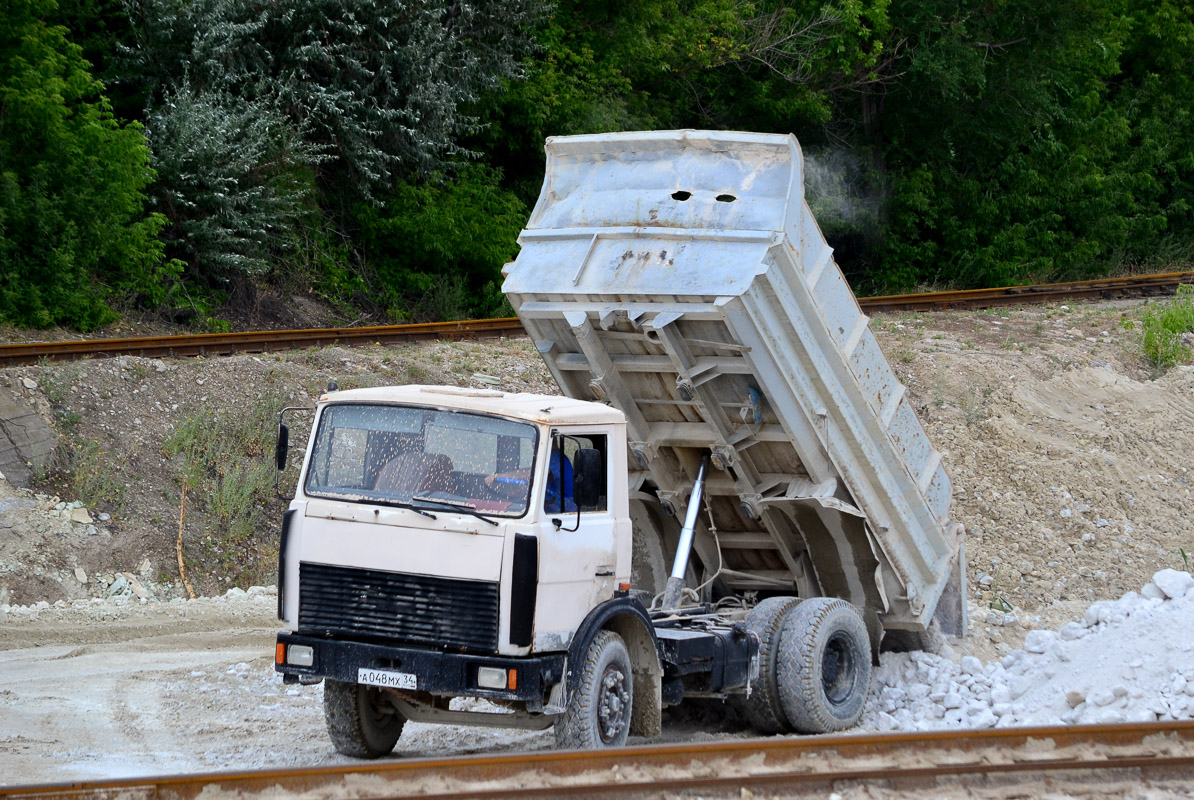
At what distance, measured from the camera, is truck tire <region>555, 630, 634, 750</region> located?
6594 mm

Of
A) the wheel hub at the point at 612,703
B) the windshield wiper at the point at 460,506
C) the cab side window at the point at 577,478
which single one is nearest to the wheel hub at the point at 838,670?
the wheel hub at the point at 612,703

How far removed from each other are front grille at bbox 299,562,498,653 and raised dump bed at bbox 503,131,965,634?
7.36ft

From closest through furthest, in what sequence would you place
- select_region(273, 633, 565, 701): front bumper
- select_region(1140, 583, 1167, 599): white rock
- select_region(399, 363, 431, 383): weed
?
select_region(273, 633, 565, 701): front bumper < select_region(1140, 583, 1167, 599): white rock < select_region(399, 363, 431, 383): weed

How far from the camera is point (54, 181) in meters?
18.1

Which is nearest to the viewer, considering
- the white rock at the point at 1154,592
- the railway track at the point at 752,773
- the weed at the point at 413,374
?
the railway track at the point at 752,773

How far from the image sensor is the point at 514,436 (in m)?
6.70

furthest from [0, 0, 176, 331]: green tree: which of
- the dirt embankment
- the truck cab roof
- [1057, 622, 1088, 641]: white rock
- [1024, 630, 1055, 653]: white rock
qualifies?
[1057, 622, 1088, 641]: white rock

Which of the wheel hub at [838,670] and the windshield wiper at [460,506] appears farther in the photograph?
the wheel hub at [838,670]

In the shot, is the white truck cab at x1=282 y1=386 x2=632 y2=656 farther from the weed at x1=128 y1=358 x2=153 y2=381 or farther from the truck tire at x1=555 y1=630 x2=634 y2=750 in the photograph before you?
the weed at x1=128 y1=358 x2=153 y2=381

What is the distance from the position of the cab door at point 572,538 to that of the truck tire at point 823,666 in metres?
1.67

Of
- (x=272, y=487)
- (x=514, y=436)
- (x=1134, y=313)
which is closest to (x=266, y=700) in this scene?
(x=514, y=436)

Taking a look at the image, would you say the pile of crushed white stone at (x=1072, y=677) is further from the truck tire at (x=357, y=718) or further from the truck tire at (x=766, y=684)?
the truck tire at (x=357, y=718)

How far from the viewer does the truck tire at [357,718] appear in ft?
23.6

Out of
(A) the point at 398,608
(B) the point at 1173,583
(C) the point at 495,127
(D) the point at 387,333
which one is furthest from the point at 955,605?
(C) the point at 495,127
